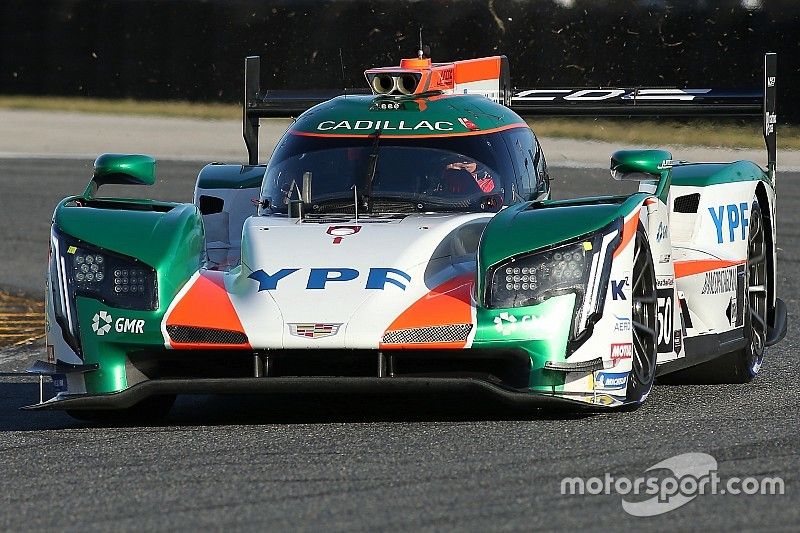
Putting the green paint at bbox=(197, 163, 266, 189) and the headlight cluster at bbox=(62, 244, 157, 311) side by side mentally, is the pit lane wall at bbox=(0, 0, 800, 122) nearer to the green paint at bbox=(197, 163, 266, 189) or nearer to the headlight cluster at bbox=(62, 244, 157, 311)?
the green paint at bbox=(197, 163, 266, 189)

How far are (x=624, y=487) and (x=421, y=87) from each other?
13.0 ft

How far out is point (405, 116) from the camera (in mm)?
8625

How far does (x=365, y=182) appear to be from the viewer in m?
8.27

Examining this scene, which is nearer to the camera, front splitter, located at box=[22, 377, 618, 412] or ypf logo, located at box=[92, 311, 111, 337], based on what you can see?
front splitter, located at box=[22, 377, 618, 412]

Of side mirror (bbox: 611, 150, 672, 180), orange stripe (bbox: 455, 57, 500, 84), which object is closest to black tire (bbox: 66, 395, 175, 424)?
side mirror (bbox: 611, 150, 672, 180)

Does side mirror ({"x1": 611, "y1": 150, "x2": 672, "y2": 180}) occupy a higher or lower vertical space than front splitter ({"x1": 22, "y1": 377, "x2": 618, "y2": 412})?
higher

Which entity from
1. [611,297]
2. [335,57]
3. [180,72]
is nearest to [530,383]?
[611,297]

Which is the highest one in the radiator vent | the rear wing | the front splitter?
the rear wing

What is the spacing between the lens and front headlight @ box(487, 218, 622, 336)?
686cm

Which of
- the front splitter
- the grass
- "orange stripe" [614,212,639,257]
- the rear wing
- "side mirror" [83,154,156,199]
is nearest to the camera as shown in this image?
the front splitter

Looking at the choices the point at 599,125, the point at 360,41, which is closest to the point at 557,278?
the point at 599,125

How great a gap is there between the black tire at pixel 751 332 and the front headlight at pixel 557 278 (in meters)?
2.01

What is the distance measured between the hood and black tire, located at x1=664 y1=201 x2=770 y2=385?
1805 millimetres

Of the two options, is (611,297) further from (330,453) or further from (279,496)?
(279,496)
